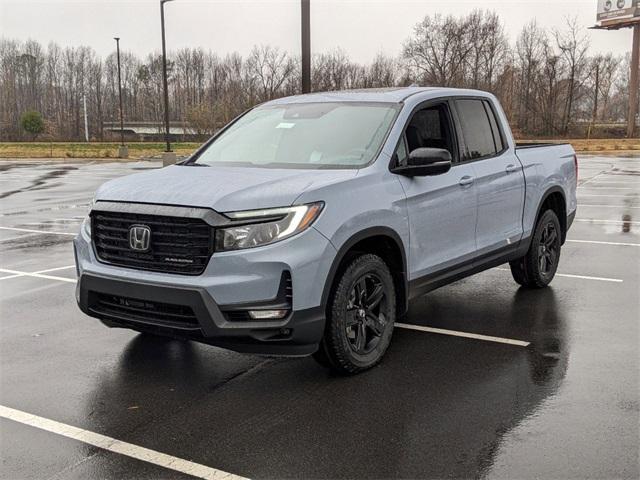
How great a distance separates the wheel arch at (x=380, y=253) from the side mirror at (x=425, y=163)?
0.48 metres

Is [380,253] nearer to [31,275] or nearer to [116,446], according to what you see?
[116,446]

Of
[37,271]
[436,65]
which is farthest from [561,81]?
[37,271]

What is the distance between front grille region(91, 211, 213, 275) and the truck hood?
12 cm

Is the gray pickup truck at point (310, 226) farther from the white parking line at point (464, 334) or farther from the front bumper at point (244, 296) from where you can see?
the white parking line at point (464, 334)

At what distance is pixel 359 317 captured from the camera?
500cm

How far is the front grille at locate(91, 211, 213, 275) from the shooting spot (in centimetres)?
441

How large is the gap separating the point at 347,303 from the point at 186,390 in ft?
3.99

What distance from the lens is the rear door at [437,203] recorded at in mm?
5371

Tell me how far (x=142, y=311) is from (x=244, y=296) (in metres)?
0.77

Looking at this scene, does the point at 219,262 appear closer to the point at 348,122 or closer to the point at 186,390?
the point at 186,390

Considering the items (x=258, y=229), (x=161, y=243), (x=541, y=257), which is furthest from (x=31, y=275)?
(x=541, y=257)

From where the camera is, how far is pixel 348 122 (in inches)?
225

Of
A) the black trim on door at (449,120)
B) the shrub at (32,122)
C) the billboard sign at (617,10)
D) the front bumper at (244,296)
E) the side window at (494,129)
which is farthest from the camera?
the shrub at (32,122)

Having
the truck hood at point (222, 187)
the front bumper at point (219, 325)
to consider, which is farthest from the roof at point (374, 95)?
the front bumper at point (219, 325)
